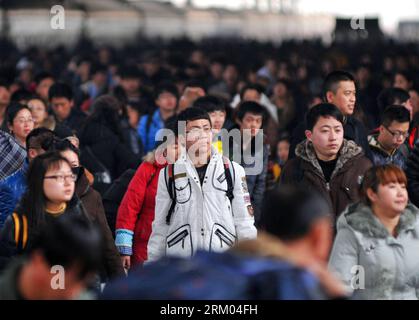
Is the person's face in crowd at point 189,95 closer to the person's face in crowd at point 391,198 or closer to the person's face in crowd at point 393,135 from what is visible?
the person's face in crowd at point 393,135

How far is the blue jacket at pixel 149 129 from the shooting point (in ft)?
44.8

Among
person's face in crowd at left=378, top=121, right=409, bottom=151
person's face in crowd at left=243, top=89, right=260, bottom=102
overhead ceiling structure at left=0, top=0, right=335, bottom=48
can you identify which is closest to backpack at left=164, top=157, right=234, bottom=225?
person's face in crowd at left=378, top=121, right=409, bottom=151

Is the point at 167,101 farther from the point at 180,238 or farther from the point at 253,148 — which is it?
the point at 180,238

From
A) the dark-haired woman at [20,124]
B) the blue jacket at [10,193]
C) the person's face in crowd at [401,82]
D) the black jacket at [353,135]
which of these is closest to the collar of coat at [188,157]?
the black jacket at [353,135]

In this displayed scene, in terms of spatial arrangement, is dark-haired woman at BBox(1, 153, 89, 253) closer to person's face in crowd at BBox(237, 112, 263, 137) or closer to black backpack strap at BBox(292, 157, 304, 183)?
black backpack strap at BBox(292, 157, 304, 183)

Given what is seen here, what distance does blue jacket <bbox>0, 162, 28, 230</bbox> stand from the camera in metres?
8.99

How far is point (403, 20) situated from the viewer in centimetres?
5531

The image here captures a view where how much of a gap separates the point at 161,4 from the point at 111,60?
21.6 metres

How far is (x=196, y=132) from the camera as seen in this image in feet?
29.6

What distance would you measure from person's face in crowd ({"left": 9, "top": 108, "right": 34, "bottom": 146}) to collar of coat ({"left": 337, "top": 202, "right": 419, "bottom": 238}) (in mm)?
3855

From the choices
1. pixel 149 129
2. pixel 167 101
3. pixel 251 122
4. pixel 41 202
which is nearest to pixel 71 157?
pixel 41 202

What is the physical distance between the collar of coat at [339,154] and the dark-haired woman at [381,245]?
1372 mm

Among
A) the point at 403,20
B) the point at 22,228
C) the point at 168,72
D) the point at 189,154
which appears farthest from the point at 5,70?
the point at 403,20
